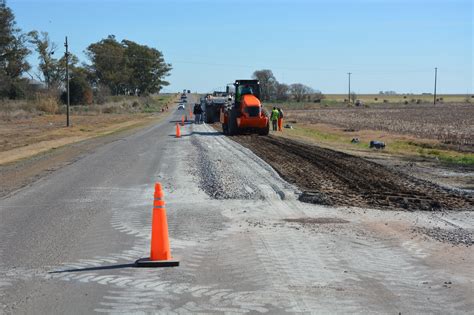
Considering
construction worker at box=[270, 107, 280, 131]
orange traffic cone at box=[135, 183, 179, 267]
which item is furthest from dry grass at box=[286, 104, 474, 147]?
orange traffic cone at box=[135, 183, 179, 267]

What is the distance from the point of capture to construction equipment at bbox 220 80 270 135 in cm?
3459

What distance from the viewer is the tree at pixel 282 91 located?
150250 mm

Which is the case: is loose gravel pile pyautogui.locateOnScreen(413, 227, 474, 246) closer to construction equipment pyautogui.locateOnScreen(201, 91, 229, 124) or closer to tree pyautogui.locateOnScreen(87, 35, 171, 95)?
construction equipment pyautogui.locateOnScreen(201, 91, 229, 124)

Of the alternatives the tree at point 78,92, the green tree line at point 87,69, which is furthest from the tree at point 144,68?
the tree at point 78,92

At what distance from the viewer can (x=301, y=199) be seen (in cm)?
1330

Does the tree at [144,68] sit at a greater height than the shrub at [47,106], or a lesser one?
greater

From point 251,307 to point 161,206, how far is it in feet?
7.86

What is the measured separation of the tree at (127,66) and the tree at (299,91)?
109 ft

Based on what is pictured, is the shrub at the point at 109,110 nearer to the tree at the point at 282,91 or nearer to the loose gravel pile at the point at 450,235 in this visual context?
the tree at the point at 282,91

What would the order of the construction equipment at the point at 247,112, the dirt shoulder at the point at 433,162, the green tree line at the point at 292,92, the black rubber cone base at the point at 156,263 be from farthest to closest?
the green tree line at the point at 292,92 < the construction equipment at the point at 247,112 < the dirt shoulder at the point at 433,162 < the black rubber cone base at the point at 156,263

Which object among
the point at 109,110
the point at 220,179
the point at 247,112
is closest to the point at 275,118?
the point at 247,112

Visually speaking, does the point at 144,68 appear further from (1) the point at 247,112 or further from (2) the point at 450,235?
(2) the point at 450,235

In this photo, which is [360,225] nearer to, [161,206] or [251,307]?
[161,206]

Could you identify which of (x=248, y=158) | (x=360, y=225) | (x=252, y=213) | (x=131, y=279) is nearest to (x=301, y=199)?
(x=252, y=213)
